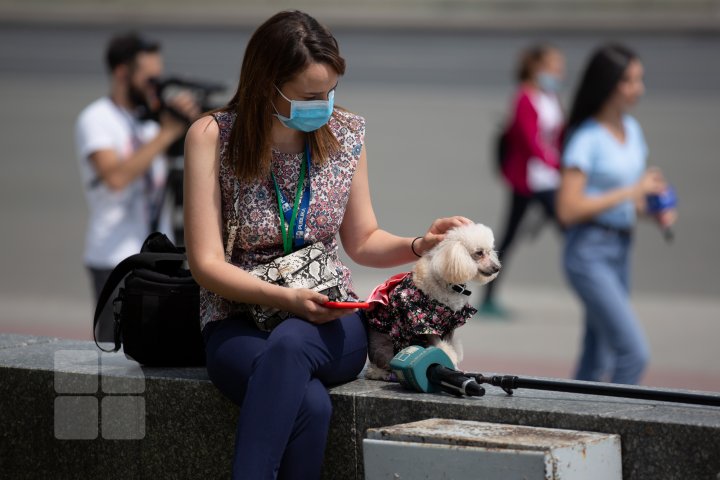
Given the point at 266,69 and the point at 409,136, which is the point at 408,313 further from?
the point at 409,136

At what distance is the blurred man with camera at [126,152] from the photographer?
241 inches

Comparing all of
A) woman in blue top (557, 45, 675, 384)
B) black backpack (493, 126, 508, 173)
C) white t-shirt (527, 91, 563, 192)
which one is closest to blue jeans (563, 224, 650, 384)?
woman in blue top (557, 45, 675, 384)

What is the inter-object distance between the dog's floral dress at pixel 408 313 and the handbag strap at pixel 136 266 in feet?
2.45

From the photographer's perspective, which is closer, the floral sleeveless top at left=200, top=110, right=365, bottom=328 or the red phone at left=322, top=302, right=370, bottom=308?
the red phone at left=322, top=302, right=370, bottom=308

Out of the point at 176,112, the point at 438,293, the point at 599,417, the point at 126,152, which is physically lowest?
the point at 599,417

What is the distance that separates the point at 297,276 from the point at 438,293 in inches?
16.5

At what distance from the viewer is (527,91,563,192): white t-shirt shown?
372 inches

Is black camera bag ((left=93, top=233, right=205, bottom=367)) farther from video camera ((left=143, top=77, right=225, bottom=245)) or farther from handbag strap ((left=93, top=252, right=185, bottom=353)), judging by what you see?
video camera ((left=143, top=77, right=225, bottom=245))

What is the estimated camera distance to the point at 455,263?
346 cm

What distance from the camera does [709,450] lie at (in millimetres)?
3061

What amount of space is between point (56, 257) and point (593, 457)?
8.98 meters

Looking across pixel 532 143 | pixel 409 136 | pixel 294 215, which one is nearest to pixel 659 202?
pixel 294 215

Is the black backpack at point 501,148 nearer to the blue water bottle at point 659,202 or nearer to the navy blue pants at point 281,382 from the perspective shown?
the blue water bottle at point 659,202

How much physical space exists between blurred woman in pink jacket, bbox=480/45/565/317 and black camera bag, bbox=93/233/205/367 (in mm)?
5531
